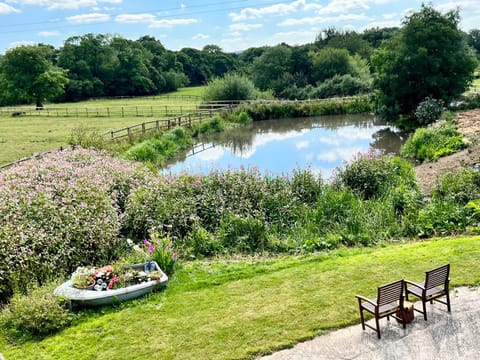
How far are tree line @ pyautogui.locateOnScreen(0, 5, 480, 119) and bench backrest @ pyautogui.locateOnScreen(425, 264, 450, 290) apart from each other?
24869 millimetres

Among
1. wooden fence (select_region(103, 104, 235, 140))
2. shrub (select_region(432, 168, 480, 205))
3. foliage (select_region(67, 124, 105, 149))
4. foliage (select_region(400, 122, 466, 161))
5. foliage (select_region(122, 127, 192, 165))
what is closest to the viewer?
shrub (select_region(432, 168, 480, 205))

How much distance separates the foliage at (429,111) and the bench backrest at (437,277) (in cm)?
2345

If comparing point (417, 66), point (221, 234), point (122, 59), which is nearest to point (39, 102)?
point (122, 59)

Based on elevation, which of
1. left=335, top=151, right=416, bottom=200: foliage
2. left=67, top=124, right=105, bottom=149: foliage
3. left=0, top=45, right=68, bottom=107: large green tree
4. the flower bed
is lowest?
the flower bed

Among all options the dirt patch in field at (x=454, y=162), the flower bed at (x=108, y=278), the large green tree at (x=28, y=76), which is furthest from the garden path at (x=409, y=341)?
the large green tree at (x=28, y=76)

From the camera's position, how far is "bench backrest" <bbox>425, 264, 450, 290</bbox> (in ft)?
20.8

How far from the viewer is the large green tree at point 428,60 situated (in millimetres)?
28453

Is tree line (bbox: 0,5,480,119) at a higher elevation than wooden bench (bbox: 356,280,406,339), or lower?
higher

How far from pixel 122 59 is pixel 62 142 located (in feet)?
Result: 163

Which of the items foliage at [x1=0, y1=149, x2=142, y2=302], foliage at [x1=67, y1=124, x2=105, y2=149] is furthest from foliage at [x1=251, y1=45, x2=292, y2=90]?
foliage at [x1=0, y1=149, x2=142, y2=302]

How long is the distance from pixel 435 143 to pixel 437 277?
592 inches

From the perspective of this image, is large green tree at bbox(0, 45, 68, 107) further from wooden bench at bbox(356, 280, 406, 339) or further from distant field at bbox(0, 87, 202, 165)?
wooden bench at bbox(356, 280, 406, 339)

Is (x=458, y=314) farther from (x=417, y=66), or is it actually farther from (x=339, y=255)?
(x=417, y=66)

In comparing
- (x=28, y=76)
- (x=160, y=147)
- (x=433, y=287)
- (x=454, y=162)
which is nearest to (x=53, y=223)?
(x=433, y=287)
